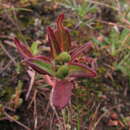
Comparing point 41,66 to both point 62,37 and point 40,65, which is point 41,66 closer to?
point 40,65

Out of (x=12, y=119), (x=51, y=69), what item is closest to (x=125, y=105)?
(x=51, y=69)

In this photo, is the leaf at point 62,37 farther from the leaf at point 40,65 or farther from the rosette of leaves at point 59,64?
the leaf at point 40,65

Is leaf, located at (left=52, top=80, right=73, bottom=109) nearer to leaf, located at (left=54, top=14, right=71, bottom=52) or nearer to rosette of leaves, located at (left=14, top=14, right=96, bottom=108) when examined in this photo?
rosette of leaves, located at (left=14, top=14, right=96, bottom=108)

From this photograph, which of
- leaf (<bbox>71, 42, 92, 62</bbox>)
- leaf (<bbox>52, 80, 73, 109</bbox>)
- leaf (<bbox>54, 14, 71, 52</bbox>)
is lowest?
leaf (<bbox>52, 80, 73, 109</bbox>)

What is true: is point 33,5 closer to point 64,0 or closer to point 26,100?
point 64,0

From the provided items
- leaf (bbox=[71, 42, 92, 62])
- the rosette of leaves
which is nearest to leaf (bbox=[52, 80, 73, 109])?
the rosette of leaves

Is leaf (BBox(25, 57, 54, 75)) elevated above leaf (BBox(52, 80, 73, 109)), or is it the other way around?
leaf (BBox(25, 57, 54, 75))

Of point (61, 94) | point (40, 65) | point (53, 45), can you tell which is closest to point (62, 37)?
point (53, 45)
